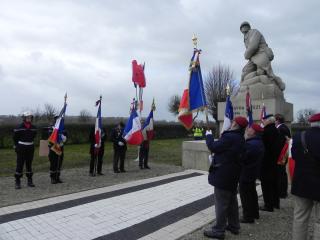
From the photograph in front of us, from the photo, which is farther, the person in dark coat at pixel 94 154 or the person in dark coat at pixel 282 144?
the person in dark coat at pixel 94 154

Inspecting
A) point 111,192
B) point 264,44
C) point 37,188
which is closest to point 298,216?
point 111,192

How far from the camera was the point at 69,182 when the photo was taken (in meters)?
9.80

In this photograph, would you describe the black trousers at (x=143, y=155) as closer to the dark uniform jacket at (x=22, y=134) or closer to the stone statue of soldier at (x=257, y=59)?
the stone statue of soldier at (x=257, y=59)

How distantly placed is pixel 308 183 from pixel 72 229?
3.73 meters

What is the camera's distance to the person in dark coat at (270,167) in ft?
22.5

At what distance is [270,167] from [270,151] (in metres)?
0.34

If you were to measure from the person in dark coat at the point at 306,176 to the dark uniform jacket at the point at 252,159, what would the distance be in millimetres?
1192

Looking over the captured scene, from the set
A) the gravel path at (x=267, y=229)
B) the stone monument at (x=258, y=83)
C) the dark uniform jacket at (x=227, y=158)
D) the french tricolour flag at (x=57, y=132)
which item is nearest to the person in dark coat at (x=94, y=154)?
the french tricolour flag at (x=57, y=132)

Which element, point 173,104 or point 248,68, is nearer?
point 248,68

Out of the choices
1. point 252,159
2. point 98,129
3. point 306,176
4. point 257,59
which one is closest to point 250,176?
point 252,159

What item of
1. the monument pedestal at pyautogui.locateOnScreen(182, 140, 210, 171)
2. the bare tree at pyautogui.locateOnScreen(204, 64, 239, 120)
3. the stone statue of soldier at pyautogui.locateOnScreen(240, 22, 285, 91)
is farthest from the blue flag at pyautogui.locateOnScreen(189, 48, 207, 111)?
the bare tree at pyautogui.locateOnScreen(204, 64, 239, 120)

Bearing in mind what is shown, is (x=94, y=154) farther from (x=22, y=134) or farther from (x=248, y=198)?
(x=248, y=198)

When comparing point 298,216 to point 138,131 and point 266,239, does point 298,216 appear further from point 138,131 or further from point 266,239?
point 138,131

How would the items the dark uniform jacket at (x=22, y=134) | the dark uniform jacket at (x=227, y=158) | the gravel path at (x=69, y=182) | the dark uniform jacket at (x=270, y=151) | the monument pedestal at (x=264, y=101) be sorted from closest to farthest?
the dark uniform jacket at (x=227, y=158) → the dark uniform jacket at (x=270, y=151) → the gravel path at (x=69, y=182) → the dark uniform jacket at (x=22, y=134) → the monument pedestal at (x=264, y=101)
